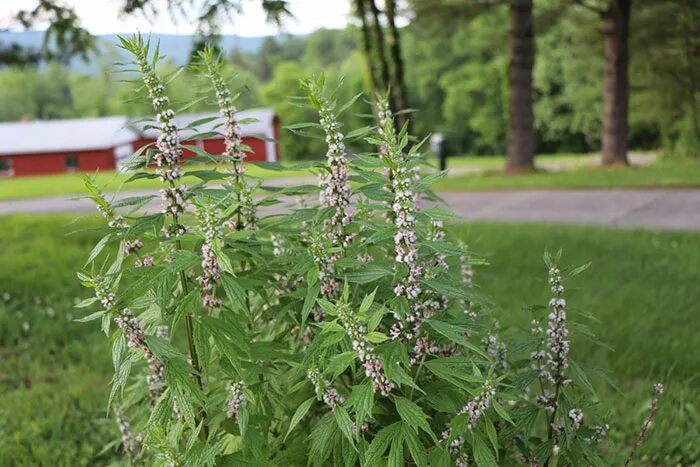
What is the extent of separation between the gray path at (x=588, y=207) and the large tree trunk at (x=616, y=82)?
29.2 feet

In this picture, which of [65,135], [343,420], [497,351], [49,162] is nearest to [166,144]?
[343,420]

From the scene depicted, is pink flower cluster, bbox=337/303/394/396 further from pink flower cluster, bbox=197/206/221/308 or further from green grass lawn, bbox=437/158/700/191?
green grass lawn, bbox=437/158/700/191

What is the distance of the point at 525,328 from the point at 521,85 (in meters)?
16.1

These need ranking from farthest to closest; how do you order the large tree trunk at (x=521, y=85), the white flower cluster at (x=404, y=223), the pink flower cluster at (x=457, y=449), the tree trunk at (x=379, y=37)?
the large tree trunk at (x=521, y=85) → the tree trunk at (x=379, y=37) → the pink flower cluster at (x=457, y=449) → the white flower cluster at (x=404, y=223)

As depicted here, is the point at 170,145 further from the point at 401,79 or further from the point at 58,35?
the point at 401,79

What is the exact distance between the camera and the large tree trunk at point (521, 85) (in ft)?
59.1

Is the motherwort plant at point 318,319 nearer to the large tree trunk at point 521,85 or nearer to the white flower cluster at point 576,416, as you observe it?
the white flower cluster at point 576,416

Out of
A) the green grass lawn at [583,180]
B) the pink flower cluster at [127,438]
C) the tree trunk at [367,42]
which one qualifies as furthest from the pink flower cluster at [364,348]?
the green grass lawn at [583,180]

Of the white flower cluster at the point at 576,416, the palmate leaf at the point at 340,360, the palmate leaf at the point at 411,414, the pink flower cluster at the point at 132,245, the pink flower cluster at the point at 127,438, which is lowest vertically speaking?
the pink flower cluster at the point at 127,438

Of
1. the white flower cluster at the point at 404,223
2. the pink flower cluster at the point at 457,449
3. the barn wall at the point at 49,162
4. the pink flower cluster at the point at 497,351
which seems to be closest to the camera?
the white flower cluster at the point at 404,223

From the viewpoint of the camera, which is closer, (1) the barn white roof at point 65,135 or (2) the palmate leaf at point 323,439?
(2) the palmate leaf at point 323,439

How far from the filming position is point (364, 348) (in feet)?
5.34

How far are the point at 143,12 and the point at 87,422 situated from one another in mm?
4296

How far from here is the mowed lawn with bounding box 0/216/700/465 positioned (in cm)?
386
